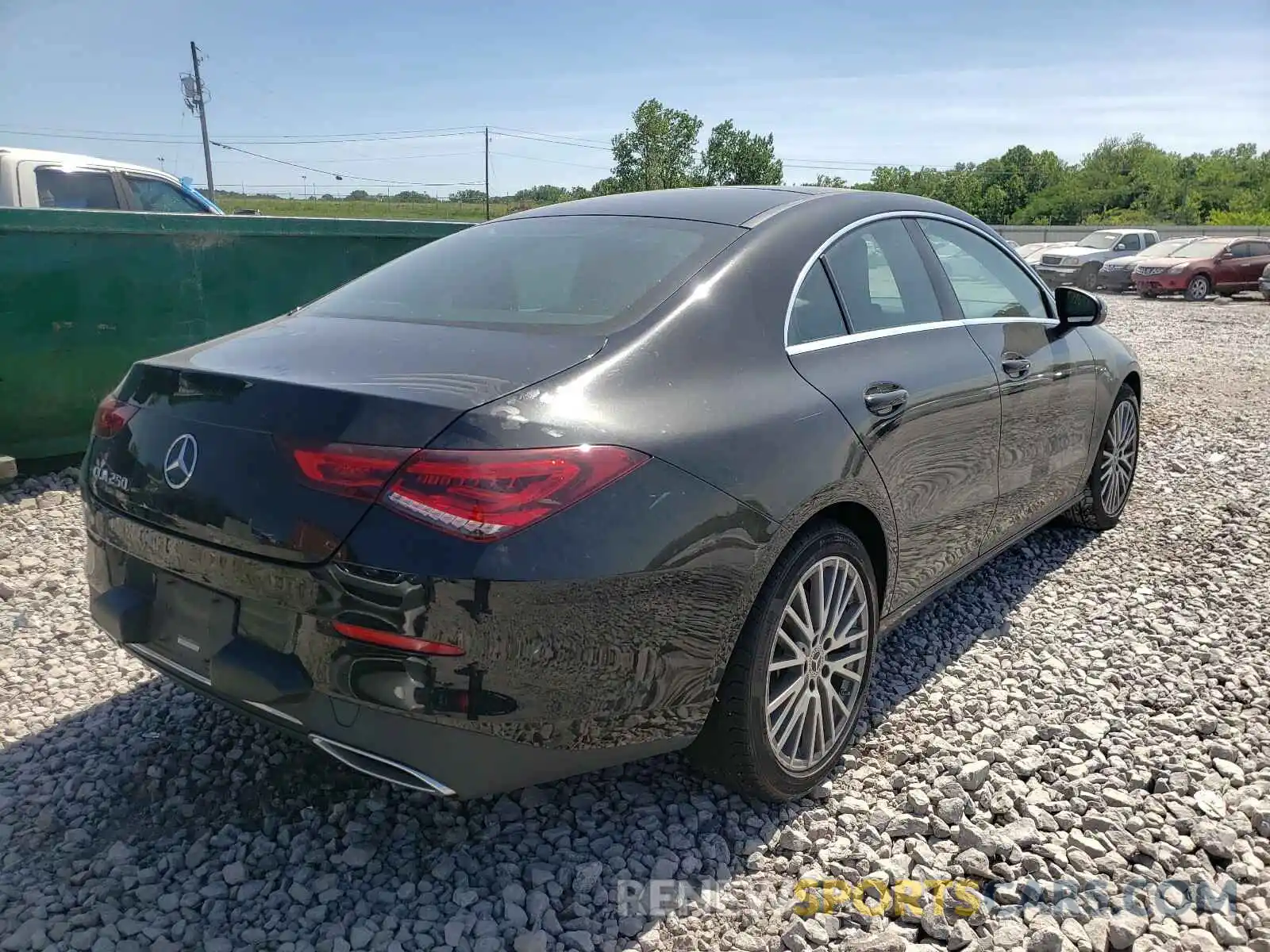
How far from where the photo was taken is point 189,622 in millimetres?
2191

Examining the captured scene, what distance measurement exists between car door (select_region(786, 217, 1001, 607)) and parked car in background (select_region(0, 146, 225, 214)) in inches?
250

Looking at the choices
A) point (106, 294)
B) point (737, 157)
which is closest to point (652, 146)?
point (737, 157)

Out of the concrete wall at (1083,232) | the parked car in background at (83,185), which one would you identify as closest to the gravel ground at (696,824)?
the parked car in background at (83,185)

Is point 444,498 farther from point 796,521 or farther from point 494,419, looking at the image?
point 796,521

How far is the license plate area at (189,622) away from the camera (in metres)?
2.12

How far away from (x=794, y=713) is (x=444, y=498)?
3.92 ft

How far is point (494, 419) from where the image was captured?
194 cm

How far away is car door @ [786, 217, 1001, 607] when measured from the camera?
Answer: 2.71m

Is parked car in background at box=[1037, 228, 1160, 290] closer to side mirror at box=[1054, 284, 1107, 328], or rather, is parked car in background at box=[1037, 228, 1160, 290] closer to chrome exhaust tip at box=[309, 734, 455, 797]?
side mirror at box=[1054, 284, 1107, 328]

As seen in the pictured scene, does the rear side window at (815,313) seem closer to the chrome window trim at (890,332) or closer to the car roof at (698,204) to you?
the chrome window trim at (890,332)

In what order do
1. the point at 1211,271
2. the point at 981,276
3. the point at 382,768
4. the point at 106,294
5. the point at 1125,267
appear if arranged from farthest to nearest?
the point at 1125,267
the point at 1211,271
the point at 106,294
the point at 981,276
the point at 382,768

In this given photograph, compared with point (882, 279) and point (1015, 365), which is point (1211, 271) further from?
point (882, 279)

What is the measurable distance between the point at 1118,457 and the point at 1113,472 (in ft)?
0.35

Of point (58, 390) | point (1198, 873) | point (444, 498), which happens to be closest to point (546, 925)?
point (444, 498)
